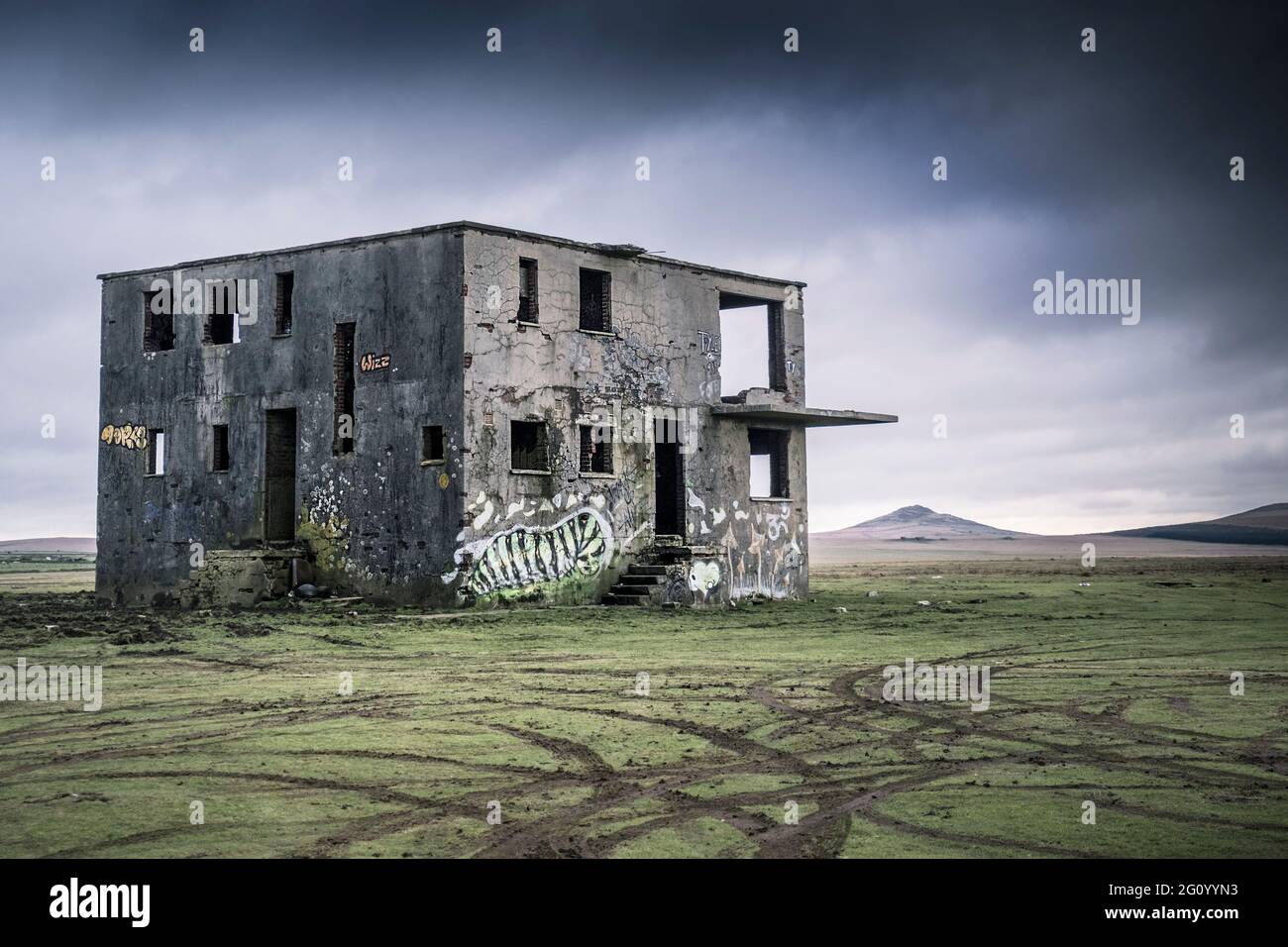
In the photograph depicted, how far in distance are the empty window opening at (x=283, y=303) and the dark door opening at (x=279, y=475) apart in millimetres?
1764

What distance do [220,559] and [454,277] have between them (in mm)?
7267

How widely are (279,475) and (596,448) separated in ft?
22.2

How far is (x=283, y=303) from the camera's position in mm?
27188

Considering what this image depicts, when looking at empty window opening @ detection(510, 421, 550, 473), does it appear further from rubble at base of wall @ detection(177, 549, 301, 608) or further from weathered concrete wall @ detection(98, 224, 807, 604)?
rubble at base of wall @ detection(177, 549, 301, 608)

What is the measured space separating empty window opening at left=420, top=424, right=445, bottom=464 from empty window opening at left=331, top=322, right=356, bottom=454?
2.01 metres

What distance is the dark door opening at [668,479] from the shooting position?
1112 inches

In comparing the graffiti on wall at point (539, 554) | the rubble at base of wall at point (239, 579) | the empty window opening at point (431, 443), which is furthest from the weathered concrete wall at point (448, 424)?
the rubble at base of wall at point (239, 579)

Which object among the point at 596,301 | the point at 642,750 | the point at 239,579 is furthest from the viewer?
the point at 596,301

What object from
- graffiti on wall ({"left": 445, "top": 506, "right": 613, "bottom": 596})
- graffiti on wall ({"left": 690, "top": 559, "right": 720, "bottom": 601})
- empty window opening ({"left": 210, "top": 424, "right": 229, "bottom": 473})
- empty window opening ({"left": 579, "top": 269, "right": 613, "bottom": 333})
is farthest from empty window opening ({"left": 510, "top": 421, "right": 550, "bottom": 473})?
empty window opening ({"left": 210, "top": 424, "right": 229, "bottom": 473})

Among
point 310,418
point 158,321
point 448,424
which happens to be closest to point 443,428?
point 448,424

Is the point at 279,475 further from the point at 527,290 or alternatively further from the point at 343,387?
the point at 527,290

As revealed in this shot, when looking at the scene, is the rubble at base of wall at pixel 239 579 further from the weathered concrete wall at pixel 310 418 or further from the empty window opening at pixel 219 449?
the empty window opening at pixel 219 449
